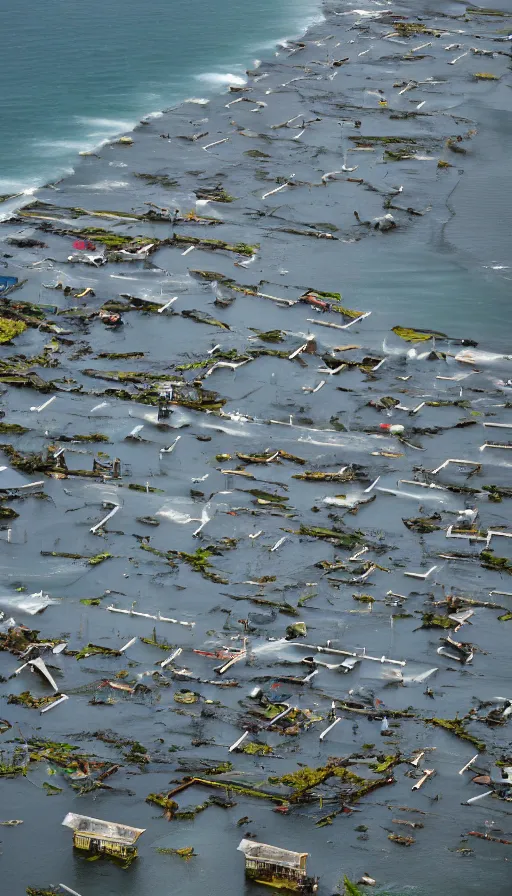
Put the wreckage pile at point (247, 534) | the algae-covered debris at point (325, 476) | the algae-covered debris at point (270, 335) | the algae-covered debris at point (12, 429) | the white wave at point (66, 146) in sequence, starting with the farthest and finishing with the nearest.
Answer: the white wave at point (66, 146) → the algae-covered debris at point (270, 335) → the algae-covered debris at point (12, 429) → the algae-covered debris at point (325, 476) → the wreckage pile at point (247, 534)

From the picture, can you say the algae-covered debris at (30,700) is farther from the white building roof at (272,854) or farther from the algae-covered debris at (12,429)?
the algae-covered debris at (12,429)

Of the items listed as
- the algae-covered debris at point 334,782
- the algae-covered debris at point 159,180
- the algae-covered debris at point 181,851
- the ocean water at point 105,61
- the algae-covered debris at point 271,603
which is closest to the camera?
the algae-covered debris at point 181,851

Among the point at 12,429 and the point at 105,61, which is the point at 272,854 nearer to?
the point at 12,429

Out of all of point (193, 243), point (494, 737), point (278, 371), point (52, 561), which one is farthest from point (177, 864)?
point (193, 243)

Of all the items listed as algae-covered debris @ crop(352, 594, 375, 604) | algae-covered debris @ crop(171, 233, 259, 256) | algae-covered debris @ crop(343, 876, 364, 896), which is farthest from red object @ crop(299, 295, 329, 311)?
algae-covered debris @ crop(343, 876, 364, 896)

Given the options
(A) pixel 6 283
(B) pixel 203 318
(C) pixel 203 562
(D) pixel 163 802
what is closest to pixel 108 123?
(A) pixel 6 283

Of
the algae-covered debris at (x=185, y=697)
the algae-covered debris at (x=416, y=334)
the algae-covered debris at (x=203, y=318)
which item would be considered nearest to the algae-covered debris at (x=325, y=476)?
the algae-covered debris at (x=416, y=334)
